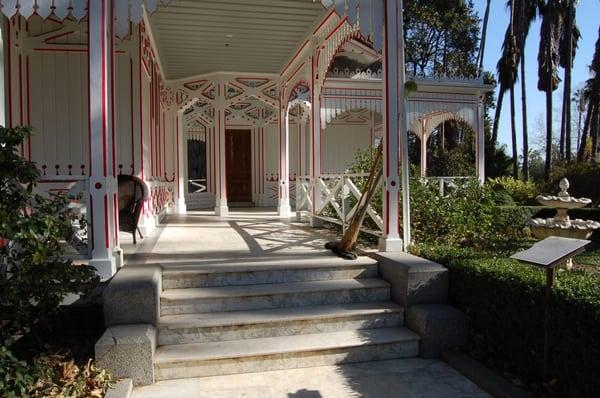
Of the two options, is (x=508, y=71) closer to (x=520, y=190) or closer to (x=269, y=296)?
(x=520, y=190)

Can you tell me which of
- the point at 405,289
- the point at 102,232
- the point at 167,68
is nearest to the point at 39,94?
the point at 102,232

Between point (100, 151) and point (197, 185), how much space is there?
10.5 m

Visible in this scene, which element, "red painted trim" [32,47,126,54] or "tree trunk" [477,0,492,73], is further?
"tree trunk" [477,0,492,73]

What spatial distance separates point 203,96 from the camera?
37.9 feet

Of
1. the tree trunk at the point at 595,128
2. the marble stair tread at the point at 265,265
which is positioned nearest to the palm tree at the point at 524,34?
the tree trunk at the point at 595,128

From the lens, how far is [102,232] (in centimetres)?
462

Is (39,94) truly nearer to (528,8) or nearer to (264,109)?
(264,109)

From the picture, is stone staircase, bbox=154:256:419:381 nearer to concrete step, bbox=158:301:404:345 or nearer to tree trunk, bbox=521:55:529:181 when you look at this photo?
concrete step, bbox=158:301:404:345

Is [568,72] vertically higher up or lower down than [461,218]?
higher up

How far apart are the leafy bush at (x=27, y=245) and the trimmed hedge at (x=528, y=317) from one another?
3.08 metres

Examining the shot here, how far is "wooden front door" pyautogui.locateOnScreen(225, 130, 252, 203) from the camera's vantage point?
49.2 feet

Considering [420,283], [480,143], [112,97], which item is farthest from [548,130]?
[112,97]

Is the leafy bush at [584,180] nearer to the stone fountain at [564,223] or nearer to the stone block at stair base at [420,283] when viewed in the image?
the stone fountain at [564,223]

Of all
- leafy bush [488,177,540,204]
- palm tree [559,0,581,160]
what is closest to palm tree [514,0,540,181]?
palm tree [559,0,581,160]
